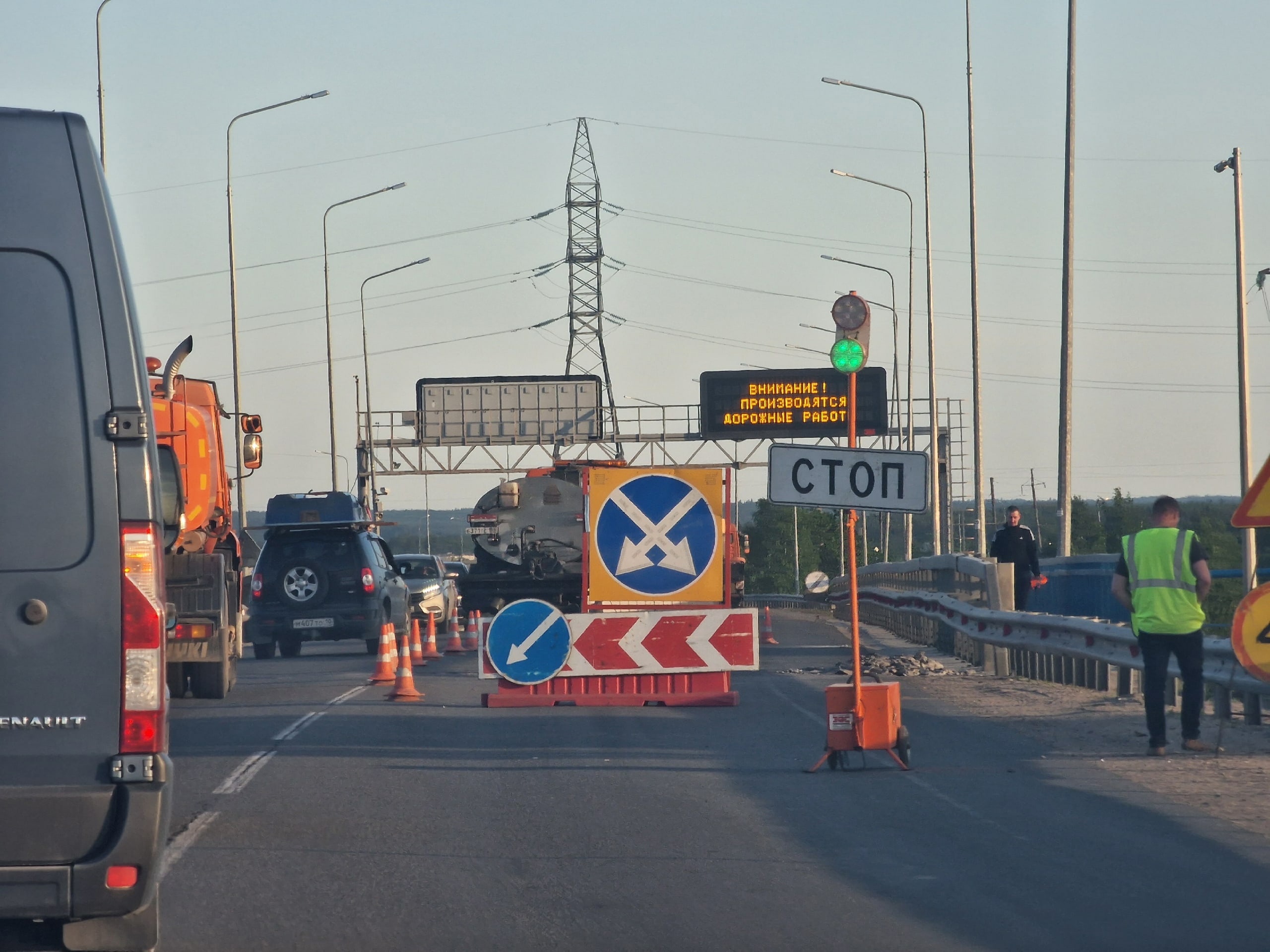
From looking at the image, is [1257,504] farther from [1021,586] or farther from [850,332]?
[1021,586]

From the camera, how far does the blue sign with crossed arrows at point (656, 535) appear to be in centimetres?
1414

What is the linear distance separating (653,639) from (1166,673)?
4274 mm

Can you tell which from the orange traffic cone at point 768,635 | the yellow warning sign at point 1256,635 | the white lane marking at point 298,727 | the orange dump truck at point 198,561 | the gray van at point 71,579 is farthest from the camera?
the orange traffic cone at point 768,635

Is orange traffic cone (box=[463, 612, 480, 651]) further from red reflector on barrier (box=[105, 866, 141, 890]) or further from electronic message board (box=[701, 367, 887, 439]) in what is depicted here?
red reflector on barrier (box=[105, 866, 141, 890])

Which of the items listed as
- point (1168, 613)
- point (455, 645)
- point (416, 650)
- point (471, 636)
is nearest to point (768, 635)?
point (471, 636)

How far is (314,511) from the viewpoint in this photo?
23.6m

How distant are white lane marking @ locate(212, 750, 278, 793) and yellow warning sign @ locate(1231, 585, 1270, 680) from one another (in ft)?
19.3

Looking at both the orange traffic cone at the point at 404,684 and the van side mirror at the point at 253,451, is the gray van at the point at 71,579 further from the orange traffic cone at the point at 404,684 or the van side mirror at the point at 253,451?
the van side mirror at the point at 253,451

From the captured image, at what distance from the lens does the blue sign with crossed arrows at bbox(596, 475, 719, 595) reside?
14.1 meters

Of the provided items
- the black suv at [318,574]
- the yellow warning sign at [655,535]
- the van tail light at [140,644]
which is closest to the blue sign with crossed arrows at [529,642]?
the yellow warning sign at [655,535]

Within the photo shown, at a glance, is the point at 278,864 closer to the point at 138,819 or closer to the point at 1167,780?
the point at 138,819

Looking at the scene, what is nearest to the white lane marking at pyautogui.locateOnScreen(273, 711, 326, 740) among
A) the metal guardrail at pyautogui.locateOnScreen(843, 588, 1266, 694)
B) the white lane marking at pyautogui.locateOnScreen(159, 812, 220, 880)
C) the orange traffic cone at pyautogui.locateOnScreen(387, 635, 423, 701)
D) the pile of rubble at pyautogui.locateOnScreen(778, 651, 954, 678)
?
the orange traffic cone at pyautogui.locateOnScreen(387, 635, 423, 701)

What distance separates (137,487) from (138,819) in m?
0.92

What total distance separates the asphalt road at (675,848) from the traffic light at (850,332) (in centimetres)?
269
